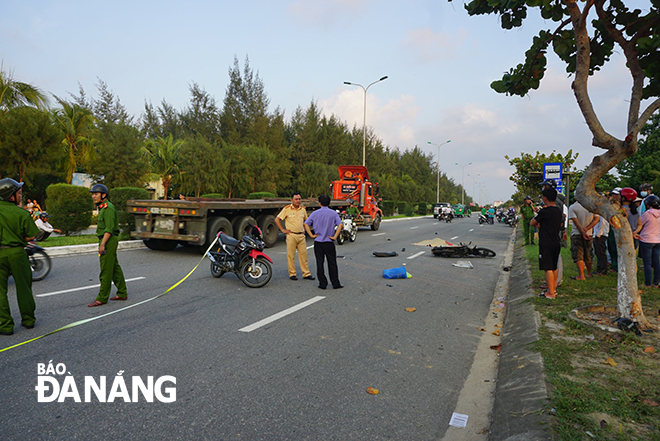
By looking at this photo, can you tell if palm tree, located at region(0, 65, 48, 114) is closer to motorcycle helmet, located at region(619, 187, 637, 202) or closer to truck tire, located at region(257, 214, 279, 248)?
truck tire, located at region(257, 214, 279, 248)

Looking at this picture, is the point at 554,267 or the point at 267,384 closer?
the point at 267,384

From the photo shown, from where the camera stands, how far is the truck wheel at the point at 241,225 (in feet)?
42.1

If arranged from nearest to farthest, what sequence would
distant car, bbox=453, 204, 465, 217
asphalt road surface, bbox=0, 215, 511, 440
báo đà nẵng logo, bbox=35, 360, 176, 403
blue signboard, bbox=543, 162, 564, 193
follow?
asphalt road surface, bbox=0, 215, 511, 440, báo đà nẵng logo, bbox=35, 360, 176, 403, blue signboard, bbox=543, 162, 564, 193, distant car, bbox=453, 204, 465, 217

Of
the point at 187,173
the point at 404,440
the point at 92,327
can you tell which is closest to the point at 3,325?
the point at 92,327

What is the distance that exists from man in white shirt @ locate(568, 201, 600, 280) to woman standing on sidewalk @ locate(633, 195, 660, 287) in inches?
32.5

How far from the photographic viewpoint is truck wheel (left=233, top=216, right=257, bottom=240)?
1283 centimetres

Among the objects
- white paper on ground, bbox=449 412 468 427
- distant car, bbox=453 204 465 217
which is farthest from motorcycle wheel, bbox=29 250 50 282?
distant car, bbox=453 204 465 217

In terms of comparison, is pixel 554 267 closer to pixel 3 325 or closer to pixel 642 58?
pixel 642 58

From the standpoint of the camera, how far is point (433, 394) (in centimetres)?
395

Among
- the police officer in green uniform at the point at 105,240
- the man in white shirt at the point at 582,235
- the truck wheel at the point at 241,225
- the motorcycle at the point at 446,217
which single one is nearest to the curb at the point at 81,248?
the truck wheel at the point at 241,225

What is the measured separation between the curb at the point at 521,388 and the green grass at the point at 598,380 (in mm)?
90

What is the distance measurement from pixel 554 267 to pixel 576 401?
13.5 ft

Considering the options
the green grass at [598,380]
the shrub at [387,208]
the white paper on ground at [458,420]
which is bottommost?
the white paper on ground at [458,420]

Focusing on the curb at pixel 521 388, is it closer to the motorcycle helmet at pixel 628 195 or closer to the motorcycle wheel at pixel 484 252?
the motorcycle helmet at pixel 628 195
